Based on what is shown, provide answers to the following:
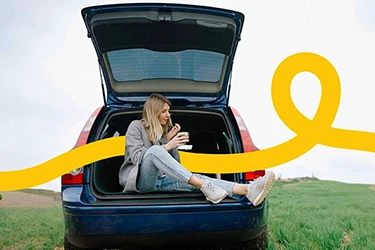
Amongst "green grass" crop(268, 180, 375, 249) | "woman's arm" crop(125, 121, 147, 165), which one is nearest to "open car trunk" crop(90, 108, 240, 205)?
"woman's arm" crop(125, 121, 147, 165)

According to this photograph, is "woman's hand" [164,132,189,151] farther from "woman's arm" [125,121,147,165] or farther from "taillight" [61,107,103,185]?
"taillight" [61,107,103,185]

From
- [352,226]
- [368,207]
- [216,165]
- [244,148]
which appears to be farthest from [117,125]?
[368,207]

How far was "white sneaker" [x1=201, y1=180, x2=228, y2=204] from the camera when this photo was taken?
8.94 feet

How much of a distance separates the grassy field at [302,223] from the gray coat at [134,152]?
1221mm

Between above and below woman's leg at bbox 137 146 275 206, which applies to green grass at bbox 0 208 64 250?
below

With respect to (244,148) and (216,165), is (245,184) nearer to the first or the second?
(244,148)

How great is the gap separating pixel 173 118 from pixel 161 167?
1.02 metres

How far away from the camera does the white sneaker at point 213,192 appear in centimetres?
272

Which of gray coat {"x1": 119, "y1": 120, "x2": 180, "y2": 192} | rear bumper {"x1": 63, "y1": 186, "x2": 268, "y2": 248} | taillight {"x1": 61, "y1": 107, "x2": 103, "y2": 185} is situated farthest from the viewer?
gray coat {"x1": 119, "y1": 120, "x2": 180, "y2": 192}

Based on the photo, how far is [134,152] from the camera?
305cm

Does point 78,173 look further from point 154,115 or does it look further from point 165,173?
point 154,115

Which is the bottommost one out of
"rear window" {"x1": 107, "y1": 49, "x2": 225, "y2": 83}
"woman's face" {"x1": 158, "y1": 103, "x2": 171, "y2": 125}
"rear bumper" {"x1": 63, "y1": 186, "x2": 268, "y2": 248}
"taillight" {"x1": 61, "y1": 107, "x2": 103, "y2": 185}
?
"rear bumper" {"x1": 63, "y1": 186, "x2": 268, "y2": 248}

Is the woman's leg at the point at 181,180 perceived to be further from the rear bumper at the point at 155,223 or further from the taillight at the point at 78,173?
the taillight at the point at 78,173

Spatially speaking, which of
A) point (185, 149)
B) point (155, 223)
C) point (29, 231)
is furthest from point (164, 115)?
point (29, 231)
